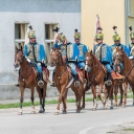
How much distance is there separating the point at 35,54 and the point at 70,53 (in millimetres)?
1144

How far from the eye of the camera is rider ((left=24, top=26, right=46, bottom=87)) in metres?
25.3

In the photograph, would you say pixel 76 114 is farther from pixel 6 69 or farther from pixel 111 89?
pixel 6 69

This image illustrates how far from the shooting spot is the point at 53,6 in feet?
117

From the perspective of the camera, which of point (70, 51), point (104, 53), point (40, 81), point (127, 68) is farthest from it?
point (127, 68)

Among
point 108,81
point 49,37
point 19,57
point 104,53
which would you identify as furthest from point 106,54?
point 49,37

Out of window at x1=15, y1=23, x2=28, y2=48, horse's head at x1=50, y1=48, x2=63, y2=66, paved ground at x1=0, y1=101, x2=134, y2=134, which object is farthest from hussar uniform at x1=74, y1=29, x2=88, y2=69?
window at x1=15, y1=23, x2=28, y2=48

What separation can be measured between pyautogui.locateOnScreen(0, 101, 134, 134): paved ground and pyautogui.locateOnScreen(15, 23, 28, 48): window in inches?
306

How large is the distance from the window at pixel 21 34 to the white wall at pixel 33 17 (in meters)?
0.30

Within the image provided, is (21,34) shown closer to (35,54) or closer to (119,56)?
(119,56)

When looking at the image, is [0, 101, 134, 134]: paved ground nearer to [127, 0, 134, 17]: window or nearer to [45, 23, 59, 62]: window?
[45, 23, 59, 62]: window

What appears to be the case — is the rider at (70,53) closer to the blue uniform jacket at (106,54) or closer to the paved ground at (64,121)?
the paved ground at (64,121)

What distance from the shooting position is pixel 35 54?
25.4 metres

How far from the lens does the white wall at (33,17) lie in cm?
3378

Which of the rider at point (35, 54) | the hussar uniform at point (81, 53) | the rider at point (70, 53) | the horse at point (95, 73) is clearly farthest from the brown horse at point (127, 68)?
the rider at point (35, 54)
